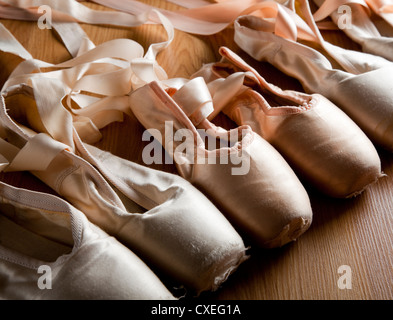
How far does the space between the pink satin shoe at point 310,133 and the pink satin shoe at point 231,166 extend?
0.12 feet

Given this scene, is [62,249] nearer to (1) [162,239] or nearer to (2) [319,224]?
(1) [162,239]

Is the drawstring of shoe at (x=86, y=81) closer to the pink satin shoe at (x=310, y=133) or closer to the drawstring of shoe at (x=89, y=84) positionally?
the drawstring of shoe at (x=89, y=84)

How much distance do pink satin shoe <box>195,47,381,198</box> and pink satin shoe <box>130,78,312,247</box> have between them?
4 cm

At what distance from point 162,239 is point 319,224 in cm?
23

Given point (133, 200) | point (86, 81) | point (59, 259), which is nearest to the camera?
point (59, 259)

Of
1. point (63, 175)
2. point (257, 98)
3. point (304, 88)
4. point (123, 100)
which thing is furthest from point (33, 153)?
point (304, 88)

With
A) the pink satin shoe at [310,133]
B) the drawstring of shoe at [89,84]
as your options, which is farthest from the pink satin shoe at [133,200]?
the pink satin shoe at [310,133]

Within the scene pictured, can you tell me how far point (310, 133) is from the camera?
0.65 meters

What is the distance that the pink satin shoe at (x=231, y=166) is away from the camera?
1.87 feet

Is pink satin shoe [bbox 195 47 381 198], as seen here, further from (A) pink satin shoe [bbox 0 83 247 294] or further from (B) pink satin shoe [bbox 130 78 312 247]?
(A) pink satin shoe [bbox 0 83 247 294]

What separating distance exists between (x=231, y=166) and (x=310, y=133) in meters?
0.13

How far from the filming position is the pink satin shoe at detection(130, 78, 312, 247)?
0.57 m

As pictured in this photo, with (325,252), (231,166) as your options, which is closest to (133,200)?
(231,166)

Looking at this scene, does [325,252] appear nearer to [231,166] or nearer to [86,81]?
[231,166]
